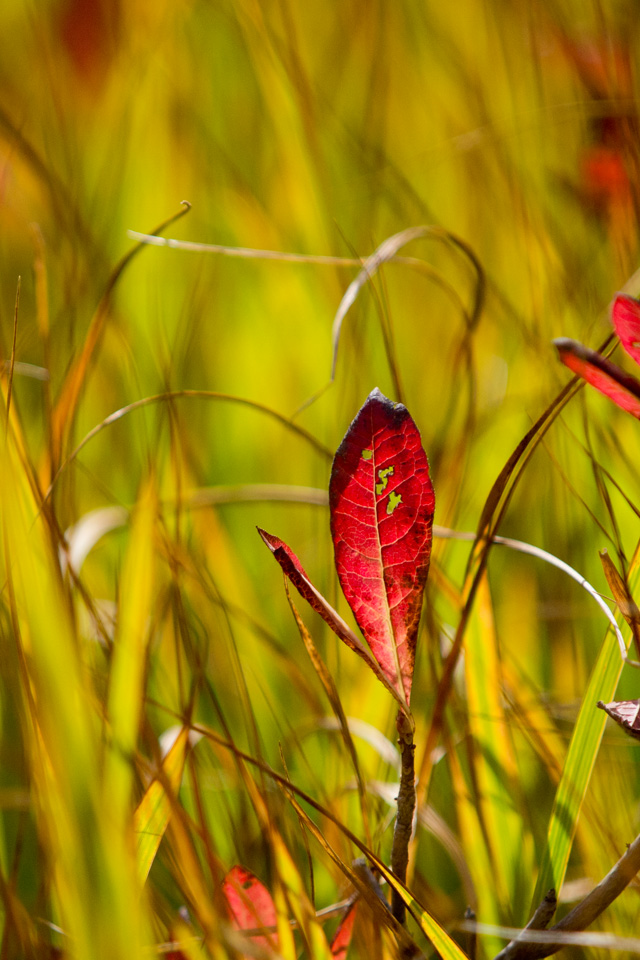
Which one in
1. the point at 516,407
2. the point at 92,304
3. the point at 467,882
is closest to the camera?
the point at 467,882

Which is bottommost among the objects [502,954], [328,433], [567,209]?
[502,954]

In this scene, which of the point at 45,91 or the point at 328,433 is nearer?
the point at 328,433

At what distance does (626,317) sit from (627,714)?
127mm

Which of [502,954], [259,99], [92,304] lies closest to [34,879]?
[502,954]

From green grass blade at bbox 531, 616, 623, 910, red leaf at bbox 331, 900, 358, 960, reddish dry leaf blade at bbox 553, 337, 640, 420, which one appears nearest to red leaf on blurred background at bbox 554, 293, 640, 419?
reddish dry leaf blade at bbox 553, 337, 640, 420

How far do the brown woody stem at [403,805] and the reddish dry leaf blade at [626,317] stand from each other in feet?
0.46

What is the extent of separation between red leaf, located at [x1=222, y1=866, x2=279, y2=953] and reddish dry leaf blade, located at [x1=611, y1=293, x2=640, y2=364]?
0.24 metres

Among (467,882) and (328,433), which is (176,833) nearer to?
(467,882)

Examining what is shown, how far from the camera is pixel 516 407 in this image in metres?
0.65

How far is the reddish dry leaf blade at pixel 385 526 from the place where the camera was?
0.23m

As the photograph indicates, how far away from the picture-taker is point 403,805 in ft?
0.78

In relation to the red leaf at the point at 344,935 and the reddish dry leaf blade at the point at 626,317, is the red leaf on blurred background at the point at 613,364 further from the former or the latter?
the red leaf at the point at 344,935

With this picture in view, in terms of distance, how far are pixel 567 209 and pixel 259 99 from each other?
591 mm

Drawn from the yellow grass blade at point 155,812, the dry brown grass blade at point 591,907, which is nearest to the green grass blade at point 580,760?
the dry brown grass blade at point 591,907
